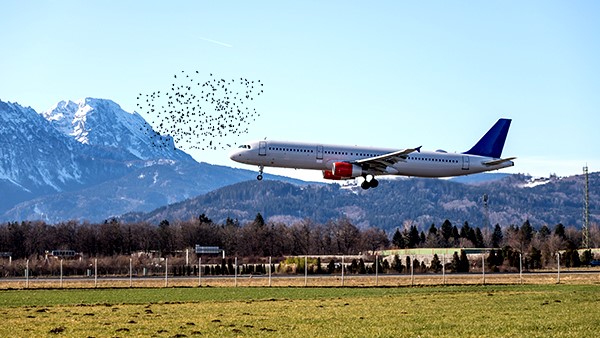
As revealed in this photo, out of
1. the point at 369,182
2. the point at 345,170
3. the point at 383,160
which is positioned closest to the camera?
the point at 345,170

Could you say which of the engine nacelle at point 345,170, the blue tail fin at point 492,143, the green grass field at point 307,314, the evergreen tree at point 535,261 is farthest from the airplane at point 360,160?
the green grass field at point 307,314

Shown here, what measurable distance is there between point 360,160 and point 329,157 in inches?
112

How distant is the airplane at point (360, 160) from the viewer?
255ft

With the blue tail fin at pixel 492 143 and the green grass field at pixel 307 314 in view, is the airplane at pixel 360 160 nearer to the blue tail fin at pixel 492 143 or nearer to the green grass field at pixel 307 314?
the blue tail fin at pixel 492 143

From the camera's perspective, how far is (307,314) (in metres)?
38.9

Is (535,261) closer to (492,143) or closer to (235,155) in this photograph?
(492,143)

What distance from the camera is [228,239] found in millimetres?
179875

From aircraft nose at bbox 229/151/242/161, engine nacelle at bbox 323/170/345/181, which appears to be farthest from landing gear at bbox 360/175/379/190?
aircraft nose at bbox 229/151/242/161

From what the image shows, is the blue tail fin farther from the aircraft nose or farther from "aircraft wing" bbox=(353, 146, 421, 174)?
the aircraft nose

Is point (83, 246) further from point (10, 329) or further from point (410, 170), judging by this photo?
point (10, 329)

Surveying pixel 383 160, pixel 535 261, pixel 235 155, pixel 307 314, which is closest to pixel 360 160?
pixel 383 160

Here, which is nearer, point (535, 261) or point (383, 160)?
point (383, 160)

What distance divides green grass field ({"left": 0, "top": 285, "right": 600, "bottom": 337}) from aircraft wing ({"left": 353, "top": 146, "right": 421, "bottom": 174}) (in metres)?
24.0

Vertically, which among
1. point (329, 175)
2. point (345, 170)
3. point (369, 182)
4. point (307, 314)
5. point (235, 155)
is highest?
point (235, 155)
